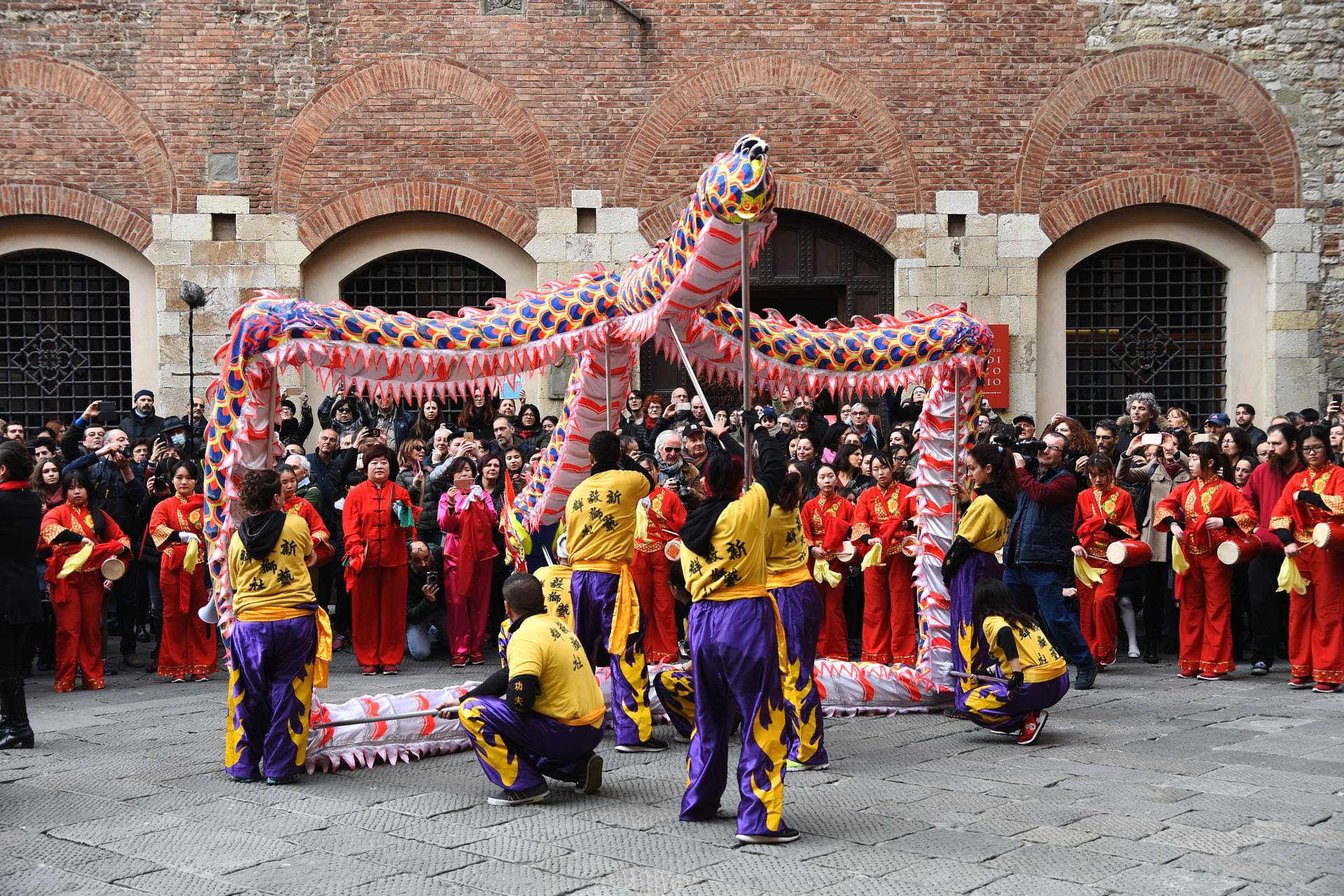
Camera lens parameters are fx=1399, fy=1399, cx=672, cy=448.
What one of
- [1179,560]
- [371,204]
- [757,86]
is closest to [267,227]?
[371,204]

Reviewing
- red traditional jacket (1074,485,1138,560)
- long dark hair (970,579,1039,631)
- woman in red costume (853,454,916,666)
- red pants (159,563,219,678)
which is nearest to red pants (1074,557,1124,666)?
red traditional jacket (1074,485,1138,560)

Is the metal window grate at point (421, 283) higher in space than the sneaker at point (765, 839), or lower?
higher

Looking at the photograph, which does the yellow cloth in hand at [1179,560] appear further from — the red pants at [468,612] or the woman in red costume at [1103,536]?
the red pants at [468,612]

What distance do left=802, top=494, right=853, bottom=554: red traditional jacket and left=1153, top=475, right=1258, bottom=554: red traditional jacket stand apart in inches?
91.4

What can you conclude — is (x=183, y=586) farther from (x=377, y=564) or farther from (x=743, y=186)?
(x=743, y=186)

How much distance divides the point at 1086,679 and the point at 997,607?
197cm

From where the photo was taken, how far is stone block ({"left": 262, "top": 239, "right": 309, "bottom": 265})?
51.2 feet

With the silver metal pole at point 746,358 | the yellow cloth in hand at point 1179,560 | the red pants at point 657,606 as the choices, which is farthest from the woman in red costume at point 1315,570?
the silver metal pole at point 746,358

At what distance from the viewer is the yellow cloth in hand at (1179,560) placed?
10195mm

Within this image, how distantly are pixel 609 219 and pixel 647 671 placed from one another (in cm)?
855

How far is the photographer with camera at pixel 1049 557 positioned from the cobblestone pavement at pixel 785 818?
41.7 inches

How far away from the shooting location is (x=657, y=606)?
1089cm

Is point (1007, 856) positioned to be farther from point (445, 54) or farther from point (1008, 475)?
point (445, 54)

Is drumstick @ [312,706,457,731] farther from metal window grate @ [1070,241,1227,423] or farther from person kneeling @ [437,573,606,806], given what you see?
metal window grate @ [1070,241,1227,423]
